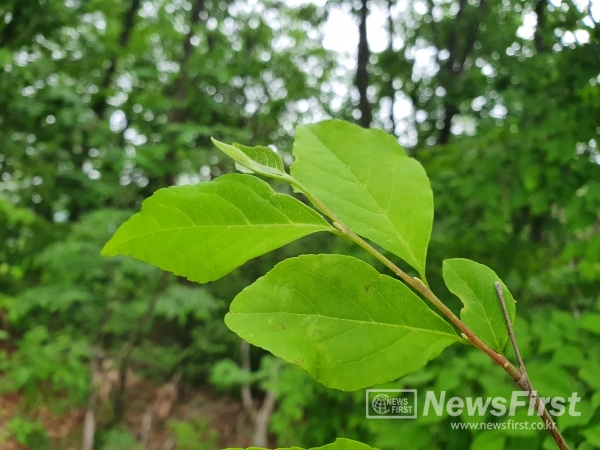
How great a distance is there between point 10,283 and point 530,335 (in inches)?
163

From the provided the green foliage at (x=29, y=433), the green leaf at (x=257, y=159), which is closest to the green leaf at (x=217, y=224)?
the green leaf at (x=257, y=159)

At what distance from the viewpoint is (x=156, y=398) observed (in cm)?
376

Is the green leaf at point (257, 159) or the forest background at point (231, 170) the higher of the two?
the green leaf at point (257, 159)

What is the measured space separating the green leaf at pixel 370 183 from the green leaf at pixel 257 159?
0.03 metres

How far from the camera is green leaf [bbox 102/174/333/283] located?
288mm

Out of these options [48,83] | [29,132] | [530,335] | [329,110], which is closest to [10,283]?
[29,132]

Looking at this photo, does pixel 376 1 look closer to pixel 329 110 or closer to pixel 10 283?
pixel 329 110

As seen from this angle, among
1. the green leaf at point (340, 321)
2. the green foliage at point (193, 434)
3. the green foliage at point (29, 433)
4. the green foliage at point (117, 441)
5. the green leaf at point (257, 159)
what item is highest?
the green leaf at point (257, 159)
